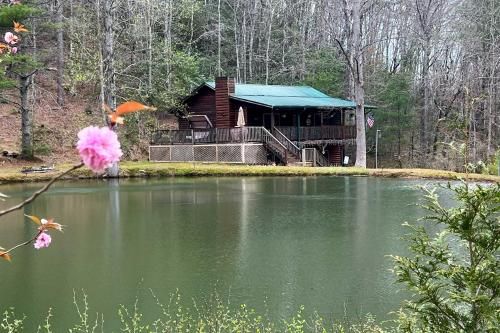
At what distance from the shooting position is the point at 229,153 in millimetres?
24266

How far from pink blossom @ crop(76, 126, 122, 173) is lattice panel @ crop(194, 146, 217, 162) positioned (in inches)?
912

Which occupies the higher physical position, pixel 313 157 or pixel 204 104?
pixel 204 104

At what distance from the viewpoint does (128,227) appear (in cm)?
1105

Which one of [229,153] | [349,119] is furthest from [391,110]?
[229,153]

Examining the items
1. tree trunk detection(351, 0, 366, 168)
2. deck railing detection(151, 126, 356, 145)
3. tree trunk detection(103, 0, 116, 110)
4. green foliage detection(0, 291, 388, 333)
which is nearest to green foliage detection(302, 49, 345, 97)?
deck railing detection(151, 126, 356, 145)

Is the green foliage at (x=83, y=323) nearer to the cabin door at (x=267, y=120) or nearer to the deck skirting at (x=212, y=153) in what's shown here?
the deck skirting at (x=212, y=153)

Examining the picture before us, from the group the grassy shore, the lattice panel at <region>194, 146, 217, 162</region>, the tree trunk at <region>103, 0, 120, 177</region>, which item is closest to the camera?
the grassy shore

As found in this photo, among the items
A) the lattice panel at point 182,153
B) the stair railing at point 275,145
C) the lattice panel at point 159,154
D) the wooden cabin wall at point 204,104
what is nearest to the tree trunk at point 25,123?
the lattice panel at point 159,154

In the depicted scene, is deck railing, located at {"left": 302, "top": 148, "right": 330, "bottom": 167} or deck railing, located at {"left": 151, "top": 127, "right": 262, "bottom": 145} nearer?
deck railing, located at {"left": 151, "top": 127, "right": 262, "bottom": 145}

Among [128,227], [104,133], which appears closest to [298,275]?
[128,227]

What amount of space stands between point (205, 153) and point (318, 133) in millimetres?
5738

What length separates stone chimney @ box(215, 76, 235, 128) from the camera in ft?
84.2

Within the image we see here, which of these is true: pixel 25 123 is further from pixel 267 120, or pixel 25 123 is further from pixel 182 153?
pixel 267 120

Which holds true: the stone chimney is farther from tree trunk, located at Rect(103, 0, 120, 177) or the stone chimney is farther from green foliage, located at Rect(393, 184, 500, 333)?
green foliage, located at Rect(393, 184, 500, 333)
